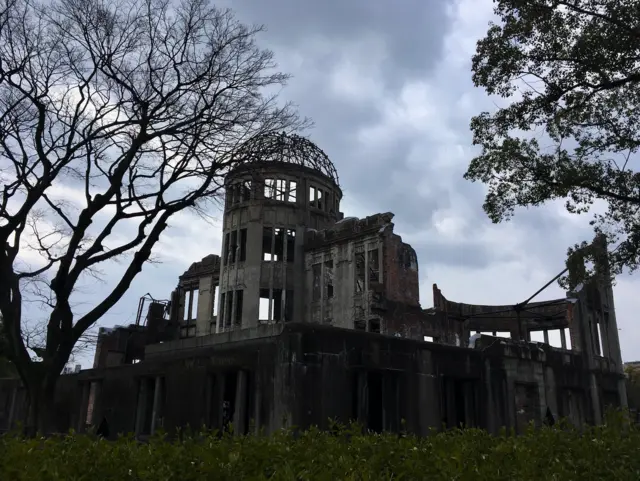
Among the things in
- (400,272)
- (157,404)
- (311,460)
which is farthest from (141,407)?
(400,272)

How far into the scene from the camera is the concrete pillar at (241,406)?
13828 mm

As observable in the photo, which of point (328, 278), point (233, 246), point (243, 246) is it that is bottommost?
point (328, 278)

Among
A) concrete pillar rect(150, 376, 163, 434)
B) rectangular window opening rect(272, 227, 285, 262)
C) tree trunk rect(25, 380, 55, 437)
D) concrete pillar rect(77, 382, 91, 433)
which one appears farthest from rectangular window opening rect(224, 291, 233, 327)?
tree trunk rect(25, 380, 55, 437)

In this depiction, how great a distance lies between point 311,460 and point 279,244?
31.0 metres

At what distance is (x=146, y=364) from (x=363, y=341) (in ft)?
23.3

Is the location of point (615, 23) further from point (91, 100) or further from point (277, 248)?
point (277, 248)

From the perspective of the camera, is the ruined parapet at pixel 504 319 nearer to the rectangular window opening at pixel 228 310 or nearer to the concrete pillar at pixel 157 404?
the rectangular window opening at pixel 228 310

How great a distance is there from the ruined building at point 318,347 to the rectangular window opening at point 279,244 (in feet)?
0.24

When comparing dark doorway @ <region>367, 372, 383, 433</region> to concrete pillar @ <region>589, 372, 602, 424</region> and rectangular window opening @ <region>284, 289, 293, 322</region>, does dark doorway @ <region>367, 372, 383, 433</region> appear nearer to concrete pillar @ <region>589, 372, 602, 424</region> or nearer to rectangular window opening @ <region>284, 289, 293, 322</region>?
concrete pillar @ <region>589, 372, 602, 424</region>

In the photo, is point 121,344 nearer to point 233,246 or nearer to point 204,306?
point 233,246

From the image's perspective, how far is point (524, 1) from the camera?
11969 mm

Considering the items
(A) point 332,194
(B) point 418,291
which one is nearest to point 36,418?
(B) point 418,291

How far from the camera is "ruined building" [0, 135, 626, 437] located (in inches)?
537

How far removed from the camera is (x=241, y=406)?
13875 millimetres
